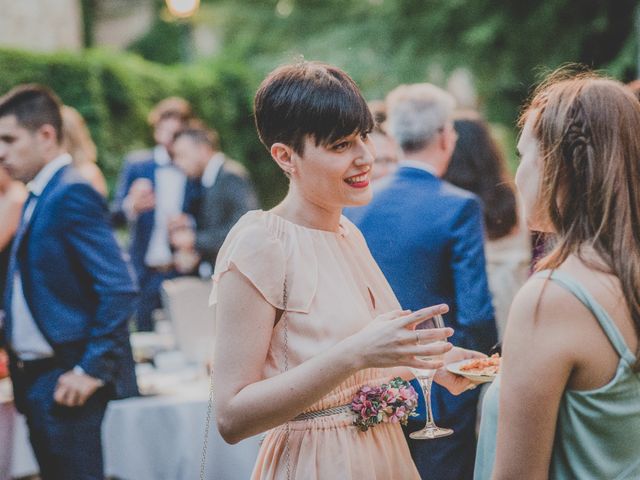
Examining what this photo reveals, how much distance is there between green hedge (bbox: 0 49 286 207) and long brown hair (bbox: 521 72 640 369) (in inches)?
359

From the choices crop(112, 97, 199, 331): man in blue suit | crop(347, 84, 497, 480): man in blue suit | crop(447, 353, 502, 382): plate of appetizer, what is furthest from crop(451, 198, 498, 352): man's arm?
crop(112, 97, 199, 331): man in blue suit

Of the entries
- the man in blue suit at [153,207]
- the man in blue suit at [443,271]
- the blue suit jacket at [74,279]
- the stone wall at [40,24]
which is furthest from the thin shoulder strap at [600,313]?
the stone wall at [40,24]

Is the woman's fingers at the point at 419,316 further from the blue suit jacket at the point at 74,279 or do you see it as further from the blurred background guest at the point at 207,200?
the blurred background guest at the point at 207,200

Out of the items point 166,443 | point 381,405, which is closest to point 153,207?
point 166,443

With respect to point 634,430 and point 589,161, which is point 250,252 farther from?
point 634,430

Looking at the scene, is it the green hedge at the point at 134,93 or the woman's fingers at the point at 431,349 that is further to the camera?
the green hedge at the point at 134,93

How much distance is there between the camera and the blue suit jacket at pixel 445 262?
349 centimetres

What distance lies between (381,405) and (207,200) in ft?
16.8

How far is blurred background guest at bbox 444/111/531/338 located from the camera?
4.80 metres

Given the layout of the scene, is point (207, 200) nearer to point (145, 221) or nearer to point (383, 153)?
point (145, 221)

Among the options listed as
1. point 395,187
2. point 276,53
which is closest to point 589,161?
point 395,187

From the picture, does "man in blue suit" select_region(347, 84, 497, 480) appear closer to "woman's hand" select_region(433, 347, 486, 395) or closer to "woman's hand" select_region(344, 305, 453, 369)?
"woman's hand" select_region(433, 347, 486, 395)

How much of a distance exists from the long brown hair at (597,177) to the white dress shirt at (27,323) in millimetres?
2487

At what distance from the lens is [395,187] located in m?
3.71
